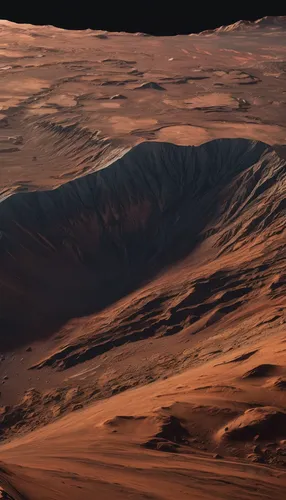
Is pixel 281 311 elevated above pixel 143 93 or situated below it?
below

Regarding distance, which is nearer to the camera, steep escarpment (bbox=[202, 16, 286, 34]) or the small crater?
the small crater

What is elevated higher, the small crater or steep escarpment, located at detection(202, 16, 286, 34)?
steep escarpment, located at detection(202, 16, 286, 34)

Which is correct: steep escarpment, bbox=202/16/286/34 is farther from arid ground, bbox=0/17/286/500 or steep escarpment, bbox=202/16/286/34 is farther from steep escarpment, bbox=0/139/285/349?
steep escarpment, bbox=0/139/285/349

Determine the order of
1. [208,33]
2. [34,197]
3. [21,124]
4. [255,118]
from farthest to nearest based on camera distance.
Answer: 1. [208,33]
2. [21,124]
3. [255,118]
4. [34,197]

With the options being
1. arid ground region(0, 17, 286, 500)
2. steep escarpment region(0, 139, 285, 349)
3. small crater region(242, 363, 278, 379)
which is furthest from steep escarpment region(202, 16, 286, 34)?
small crater region(242, 363, 278, 379)

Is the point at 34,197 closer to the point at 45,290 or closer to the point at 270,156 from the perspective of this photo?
the point at 45,290

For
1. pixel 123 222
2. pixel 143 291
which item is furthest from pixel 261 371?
pixel 123 222

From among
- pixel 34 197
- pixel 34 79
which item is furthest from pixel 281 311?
pixel 34 79
